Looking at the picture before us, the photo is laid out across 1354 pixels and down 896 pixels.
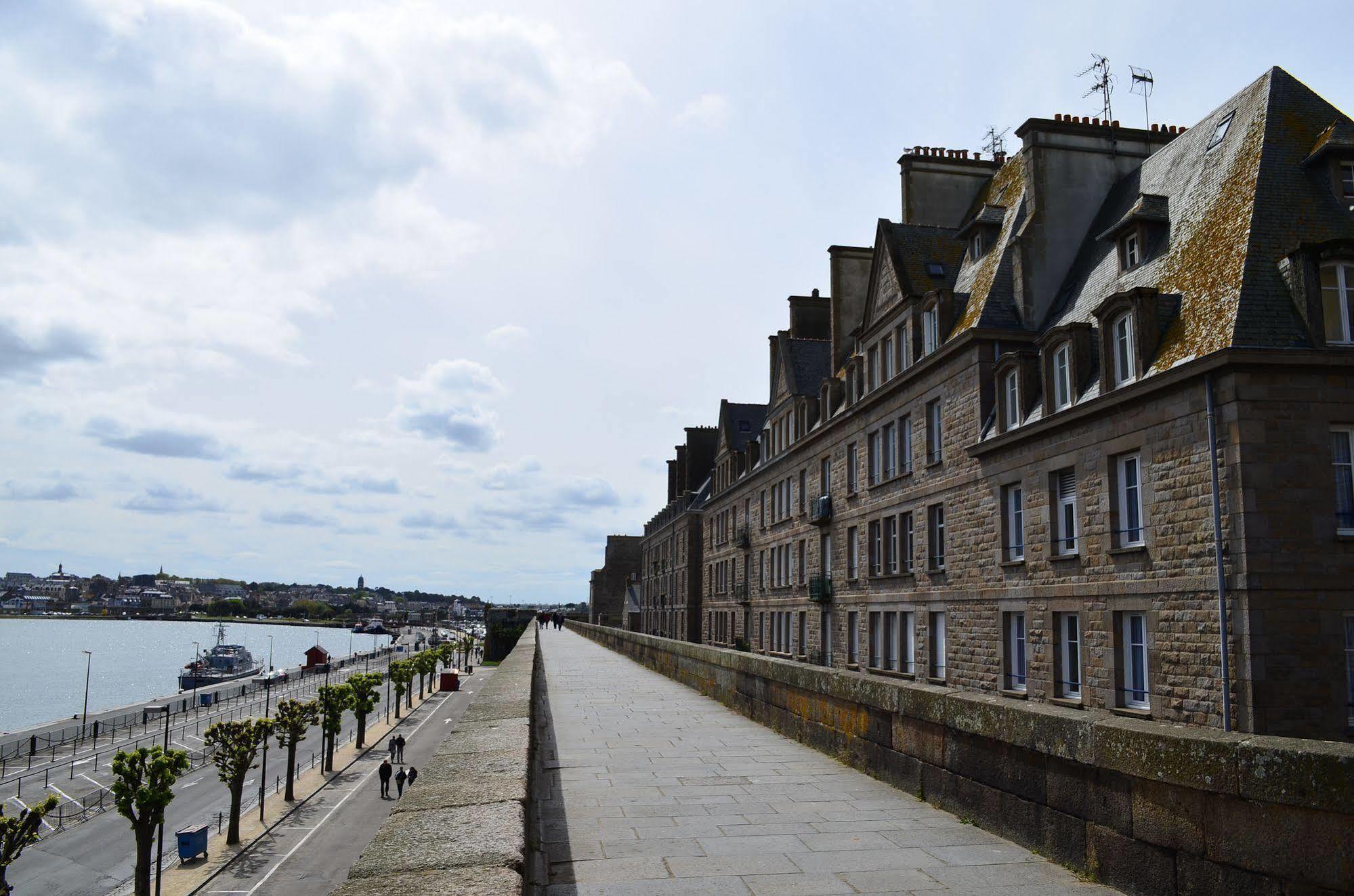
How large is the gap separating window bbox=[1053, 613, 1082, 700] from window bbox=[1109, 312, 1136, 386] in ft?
17.2

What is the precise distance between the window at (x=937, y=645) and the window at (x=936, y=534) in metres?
1.41

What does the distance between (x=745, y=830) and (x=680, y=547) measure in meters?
66.4

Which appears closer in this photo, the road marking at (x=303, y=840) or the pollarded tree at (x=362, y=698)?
the road marking at (x=303, y=840)

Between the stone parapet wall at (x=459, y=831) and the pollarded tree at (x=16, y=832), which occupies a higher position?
the stone parapet wall at (x=459, y=831)

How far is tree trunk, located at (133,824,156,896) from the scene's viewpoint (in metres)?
33.1

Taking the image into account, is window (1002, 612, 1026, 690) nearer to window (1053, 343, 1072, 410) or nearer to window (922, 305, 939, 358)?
window (1053, 343, 1072, 410)

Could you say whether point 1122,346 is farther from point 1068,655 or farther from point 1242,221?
point 1068,655

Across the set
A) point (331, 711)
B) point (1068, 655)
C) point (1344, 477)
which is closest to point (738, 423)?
point (331, 711)

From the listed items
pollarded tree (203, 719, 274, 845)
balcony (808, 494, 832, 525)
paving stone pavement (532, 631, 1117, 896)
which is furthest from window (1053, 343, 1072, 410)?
pollarded tree (203, 719, 274, 845)

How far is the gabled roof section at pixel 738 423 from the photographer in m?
61.3

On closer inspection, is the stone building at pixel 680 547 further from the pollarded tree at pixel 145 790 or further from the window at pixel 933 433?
the window at pixel 933 433

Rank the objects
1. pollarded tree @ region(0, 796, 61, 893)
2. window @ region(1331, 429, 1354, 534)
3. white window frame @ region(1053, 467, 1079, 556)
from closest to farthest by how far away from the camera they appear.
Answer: window @ region(1331, 429, 1354, 534) → white window frame @ region(1053, 467, 1079, 556) → pollarded tree @ region(0, 796, 61, 893)

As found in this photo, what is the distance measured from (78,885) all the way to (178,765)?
378 inches

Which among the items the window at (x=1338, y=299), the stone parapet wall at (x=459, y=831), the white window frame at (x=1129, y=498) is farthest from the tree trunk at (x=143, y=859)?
the window at (x=1338, y=299)
